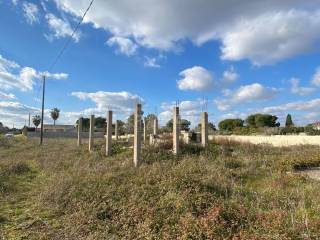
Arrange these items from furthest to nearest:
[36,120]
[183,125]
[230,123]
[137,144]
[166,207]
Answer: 1. [36,120]
2. [230,123]
3. [183,125]
4. [137,144]
5. [166,207]

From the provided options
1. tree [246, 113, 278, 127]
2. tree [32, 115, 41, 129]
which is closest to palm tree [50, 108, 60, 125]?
tree [32, 115, 41, 129]

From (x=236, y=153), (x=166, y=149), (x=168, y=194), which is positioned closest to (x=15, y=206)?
(x=168, y=194)

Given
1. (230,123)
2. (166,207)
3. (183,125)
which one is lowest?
(166,207)

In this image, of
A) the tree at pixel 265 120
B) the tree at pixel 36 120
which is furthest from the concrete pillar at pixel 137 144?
the tree at pixel 36 120

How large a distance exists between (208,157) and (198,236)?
758 centimetres

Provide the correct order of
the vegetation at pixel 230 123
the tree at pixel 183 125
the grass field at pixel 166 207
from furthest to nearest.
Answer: the vegetation at pixel 230 123, the tree at pixel 183 125, the grass field at pixel 166 207

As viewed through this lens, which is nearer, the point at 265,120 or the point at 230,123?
Answer: the point at 265,120

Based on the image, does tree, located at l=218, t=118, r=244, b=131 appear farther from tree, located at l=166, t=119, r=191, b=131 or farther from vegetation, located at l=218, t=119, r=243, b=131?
tree, located at l=166, t=119, r=191, b=131

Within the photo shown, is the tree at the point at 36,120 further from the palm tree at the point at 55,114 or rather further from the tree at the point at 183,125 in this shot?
the tree at the point at 183,125

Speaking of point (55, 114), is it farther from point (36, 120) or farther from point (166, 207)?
point (166, 207)

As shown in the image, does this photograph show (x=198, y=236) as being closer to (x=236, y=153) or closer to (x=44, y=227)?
(x=44, y=227)

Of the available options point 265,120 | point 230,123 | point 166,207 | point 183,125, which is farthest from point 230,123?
point 166,207

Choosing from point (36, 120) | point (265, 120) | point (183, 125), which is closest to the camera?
point (183, 125)

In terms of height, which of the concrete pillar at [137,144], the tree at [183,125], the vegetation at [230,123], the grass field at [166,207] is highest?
the vegetation at [230,123]
